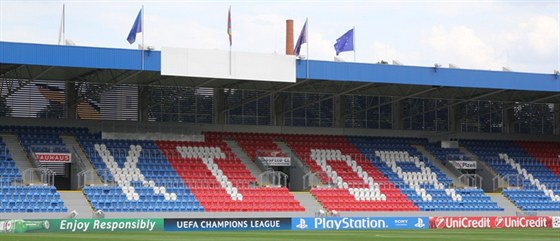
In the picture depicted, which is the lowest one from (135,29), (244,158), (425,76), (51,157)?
(244,158)

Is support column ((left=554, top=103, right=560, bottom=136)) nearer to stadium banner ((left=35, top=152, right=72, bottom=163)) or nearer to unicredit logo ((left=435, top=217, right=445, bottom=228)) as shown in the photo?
unicredit logo ((left=435, top=217, right=445, bottom=228))

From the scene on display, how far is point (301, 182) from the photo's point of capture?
57.4 m

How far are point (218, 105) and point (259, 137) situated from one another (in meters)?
2.99

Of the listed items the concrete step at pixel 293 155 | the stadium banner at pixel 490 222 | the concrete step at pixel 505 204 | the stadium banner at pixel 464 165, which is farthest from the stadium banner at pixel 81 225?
the stadium banner at pixel 464 165

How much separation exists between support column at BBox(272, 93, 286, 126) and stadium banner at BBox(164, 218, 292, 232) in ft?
49.4

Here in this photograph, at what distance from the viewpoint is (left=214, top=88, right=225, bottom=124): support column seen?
59531 mm

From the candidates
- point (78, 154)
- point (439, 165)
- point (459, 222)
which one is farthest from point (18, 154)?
point (439, 165)

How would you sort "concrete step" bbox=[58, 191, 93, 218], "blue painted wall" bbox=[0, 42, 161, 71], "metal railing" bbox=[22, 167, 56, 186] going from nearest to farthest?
"blue painted wall" bbox=[0, 42, 161, 71], "concrete step" bbox=[58, 191, 93, 218], "metal railing" bbox=[22, 167, 56, 186]

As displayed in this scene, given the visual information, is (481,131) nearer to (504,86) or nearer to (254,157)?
(504,86)

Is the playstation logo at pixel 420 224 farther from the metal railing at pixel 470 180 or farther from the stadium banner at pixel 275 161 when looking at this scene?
the metal railing at pixel 470 180

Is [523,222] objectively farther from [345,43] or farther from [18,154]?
[18,154]

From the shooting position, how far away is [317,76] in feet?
171

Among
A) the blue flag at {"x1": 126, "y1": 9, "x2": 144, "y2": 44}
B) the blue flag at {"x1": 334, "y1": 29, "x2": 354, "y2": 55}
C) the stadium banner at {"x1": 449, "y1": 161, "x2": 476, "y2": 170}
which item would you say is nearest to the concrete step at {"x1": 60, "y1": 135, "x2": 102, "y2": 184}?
the blue flag at {"x1": 126, "y1": 9, "x2": 144, "y2": 44}

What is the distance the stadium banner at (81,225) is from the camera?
40.3 meters
